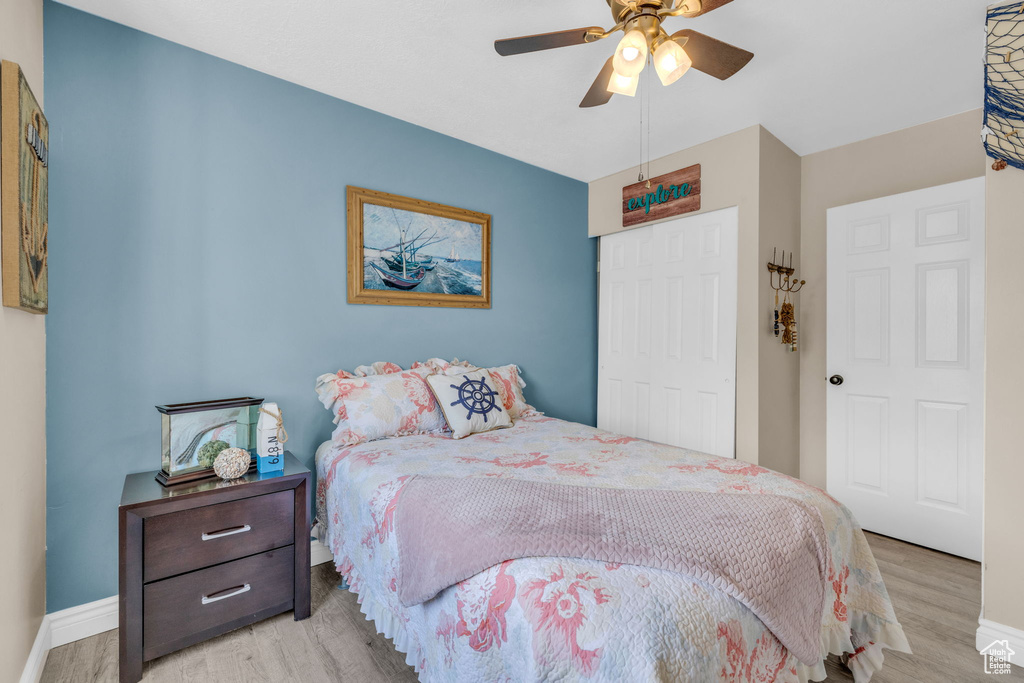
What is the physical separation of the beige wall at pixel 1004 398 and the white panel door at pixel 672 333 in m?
1.19

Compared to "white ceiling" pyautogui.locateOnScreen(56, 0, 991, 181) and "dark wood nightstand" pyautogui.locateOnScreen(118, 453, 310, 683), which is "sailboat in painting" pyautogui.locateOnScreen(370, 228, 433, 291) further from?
"dark wood nightstand" pyautogui.locateOnScreen(118, 453, 310, 683)

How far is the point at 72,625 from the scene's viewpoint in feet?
5.94

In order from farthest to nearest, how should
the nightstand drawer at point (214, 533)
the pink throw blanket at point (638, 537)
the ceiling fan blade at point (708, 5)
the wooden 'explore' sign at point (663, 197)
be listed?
the wooden 'explore' sign at point (663, 197)
the nightstand drawer at point (214, 533)
the ceiling fan blade at point (708, 5)
the pink throw blanket at point (638, 537)

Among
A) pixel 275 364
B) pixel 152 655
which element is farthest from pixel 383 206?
pixel 152 655

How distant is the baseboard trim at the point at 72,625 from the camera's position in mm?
1665

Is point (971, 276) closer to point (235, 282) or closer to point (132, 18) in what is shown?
point (235, 282)

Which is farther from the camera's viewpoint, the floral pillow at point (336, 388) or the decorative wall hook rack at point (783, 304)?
the decorative wall hook rack at point (783, 304)

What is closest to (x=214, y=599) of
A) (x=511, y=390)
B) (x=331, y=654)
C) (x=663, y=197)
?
(x=331, y=654)

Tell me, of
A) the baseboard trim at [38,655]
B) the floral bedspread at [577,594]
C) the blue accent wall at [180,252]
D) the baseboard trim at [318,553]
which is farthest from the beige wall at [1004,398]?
the baseboard trim at [38,655]

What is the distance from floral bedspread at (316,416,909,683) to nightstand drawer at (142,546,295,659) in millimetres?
259

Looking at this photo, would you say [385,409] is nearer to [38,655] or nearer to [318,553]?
[318,553]

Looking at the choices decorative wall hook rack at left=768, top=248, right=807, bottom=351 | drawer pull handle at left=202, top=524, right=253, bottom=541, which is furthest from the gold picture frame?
decorative wall hook rack at left=768, top=248, right=807, bottom=351

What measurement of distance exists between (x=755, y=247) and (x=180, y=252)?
10.1 feet

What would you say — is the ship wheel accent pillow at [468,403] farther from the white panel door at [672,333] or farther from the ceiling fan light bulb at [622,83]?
the ceiling fan light bulb at [622,83]
